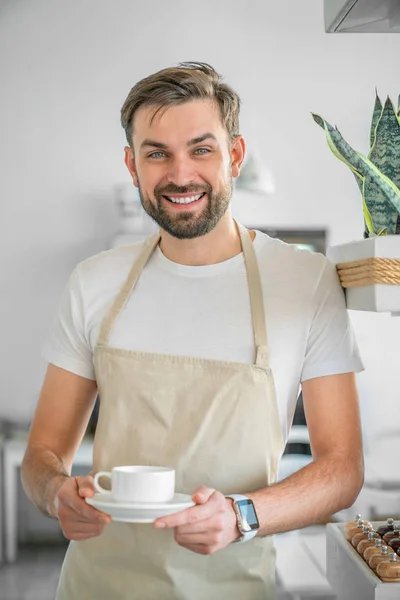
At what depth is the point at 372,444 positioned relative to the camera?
15.7 feet

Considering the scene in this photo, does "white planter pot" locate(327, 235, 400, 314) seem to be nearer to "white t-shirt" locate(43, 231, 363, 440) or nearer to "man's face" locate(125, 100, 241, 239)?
"white t-shirt" locate(43, 231, 363, 440)

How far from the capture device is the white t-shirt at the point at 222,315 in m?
1.60

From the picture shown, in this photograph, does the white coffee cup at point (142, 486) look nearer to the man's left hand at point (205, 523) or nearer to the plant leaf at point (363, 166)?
the man's left hand at point (205, 523)

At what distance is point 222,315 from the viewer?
5.43 ft

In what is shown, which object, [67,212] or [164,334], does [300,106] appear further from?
[164,334]

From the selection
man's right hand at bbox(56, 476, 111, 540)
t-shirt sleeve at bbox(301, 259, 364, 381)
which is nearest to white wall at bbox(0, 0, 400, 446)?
t-shirt sleeve at bbox(301, 259, 364, 381)

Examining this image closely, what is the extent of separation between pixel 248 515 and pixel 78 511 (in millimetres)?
272

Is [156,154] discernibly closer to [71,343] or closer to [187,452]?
[71,343]

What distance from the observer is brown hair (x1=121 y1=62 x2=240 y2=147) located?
1634mm

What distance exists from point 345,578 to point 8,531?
322 centimetres

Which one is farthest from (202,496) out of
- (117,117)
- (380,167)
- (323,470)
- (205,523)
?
(117,117)

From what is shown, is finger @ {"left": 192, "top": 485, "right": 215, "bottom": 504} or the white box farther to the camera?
the white box

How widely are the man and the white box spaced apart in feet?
0.45

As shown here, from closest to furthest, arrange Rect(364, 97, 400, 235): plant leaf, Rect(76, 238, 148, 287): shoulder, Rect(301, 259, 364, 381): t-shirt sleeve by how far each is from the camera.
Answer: Rect(364, 97, 400, 235): plant leaf < Rect(301, 259, 364, 381): t-shirt sleeve < Rect(76, 238, 148, 287): shoulder
